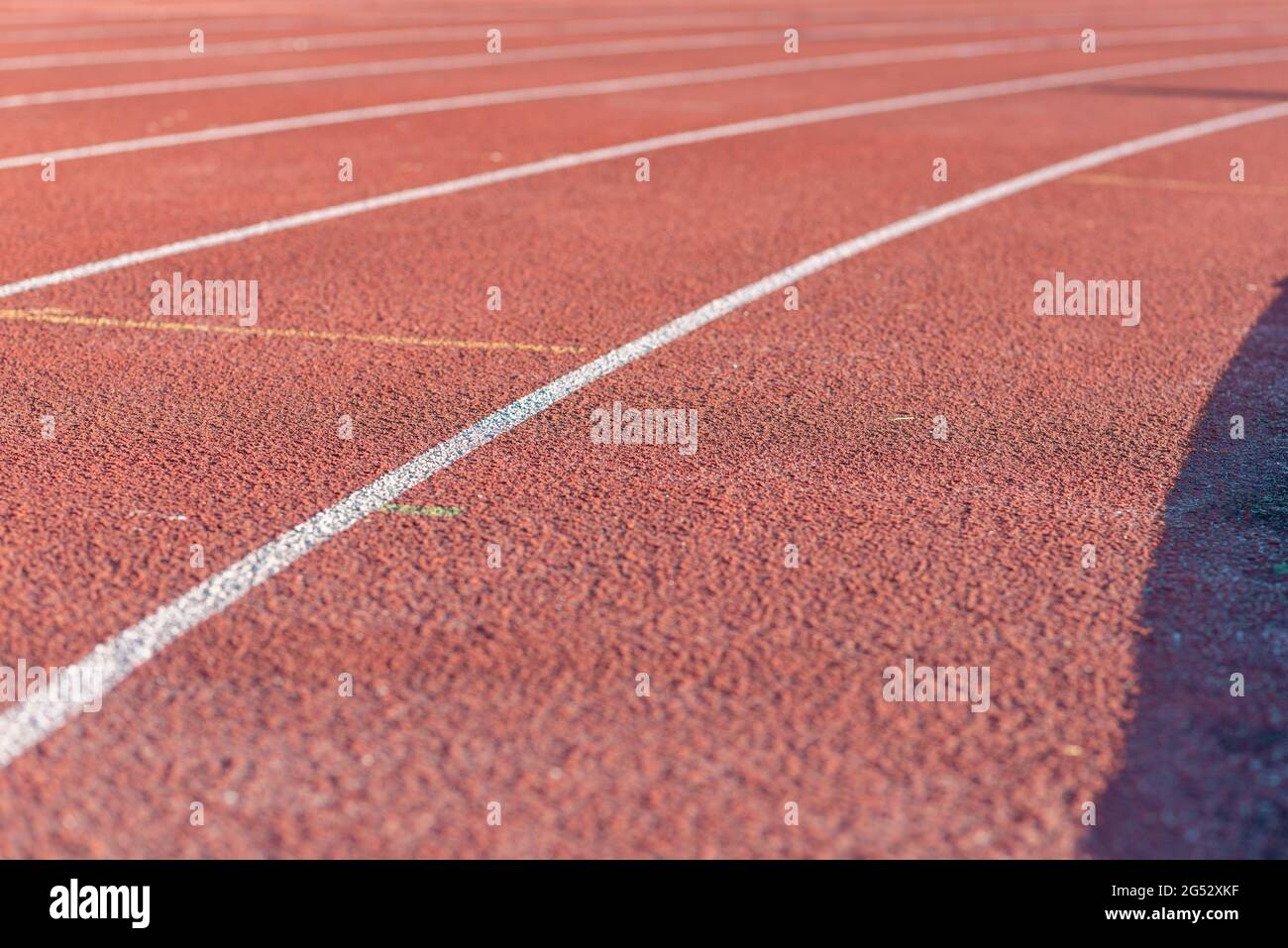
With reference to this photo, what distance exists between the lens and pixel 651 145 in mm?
12164

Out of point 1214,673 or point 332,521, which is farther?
point 332,521

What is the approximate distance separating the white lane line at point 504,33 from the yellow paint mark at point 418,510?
42.7ft

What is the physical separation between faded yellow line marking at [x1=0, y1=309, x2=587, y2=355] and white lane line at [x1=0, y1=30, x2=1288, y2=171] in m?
3.92

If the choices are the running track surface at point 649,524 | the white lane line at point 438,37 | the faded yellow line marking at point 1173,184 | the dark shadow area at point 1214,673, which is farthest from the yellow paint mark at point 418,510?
the white lane line at point 438,37

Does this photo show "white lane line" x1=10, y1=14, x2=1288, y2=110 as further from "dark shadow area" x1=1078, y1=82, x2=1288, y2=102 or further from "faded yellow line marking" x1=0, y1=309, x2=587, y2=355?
"faded yellow line marking" x1=0, y1=309, x2=587, y2=355

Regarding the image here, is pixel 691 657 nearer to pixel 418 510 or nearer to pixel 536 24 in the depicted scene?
pixel 418 510

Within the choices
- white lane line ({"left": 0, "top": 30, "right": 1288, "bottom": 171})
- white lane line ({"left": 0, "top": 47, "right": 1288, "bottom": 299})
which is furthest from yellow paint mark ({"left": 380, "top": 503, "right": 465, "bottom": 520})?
white lane line ({"left": 0, "top": 30, "right": 1288, "bottom": 171})

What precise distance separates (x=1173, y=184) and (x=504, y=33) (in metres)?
12.8

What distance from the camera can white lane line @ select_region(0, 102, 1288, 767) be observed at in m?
3.70

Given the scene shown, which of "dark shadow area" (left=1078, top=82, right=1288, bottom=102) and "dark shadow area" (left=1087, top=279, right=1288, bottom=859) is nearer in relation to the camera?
"dark shadow area" (left=1087, top=279, right=1288, bottom=859)

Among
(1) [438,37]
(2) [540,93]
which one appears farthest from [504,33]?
(2) [540,93]

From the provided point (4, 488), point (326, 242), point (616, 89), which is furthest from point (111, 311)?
point (616, 89)

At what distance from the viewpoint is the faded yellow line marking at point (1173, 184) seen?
10.9m

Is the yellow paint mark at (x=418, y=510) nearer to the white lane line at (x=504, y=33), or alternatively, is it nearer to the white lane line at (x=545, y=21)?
the white lane line at (x=504, y=33)
